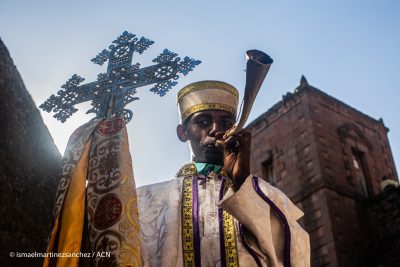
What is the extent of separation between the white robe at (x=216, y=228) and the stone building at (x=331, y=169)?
11.7 metres

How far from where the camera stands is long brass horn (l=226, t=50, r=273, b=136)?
258 cm

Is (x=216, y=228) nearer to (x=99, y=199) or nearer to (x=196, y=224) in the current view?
(x=196, y=224)

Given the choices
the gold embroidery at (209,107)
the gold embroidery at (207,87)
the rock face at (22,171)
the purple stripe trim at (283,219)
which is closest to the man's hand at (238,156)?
the purple stripe trim at (283,219)

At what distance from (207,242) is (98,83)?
4.75ft

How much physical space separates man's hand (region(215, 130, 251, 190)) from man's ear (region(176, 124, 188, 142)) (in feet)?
2.20

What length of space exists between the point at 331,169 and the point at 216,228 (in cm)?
1354

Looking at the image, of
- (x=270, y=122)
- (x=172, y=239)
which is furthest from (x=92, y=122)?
(x=270, y=122)

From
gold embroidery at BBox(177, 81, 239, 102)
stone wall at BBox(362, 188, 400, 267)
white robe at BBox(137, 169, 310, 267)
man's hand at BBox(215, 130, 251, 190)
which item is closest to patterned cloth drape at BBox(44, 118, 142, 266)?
white robe at BBox(137, 169, 310, 267)

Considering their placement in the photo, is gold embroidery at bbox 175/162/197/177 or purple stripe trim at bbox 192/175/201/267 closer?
purple stripe trim at bbox 192/175/201/267

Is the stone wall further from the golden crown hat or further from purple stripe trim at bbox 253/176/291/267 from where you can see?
purple stripe trim at bbox 253/176/291/267

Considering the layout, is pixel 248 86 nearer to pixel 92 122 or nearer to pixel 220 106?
pixel 220 106

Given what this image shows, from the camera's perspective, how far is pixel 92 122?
3117 millimetres

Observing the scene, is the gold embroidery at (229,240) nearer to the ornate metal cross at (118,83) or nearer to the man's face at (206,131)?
the man's face at (206,131)

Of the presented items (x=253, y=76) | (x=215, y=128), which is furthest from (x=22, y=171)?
(x=253, y=76)
